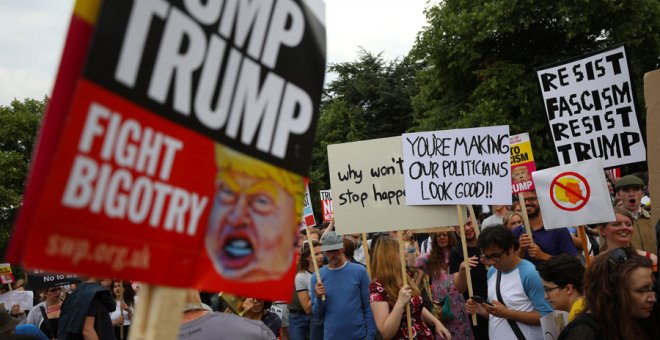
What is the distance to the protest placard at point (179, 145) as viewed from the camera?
5.08 ft

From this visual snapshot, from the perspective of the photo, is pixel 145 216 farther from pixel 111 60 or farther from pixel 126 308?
pixel 126 308

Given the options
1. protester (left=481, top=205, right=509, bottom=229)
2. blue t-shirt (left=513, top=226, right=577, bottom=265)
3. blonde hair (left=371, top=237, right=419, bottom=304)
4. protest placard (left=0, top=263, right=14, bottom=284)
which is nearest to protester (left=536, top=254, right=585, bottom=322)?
blonde hair (left=371, top=237, right=419, bottom=304)

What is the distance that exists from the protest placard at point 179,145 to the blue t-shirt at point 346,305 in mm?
4972

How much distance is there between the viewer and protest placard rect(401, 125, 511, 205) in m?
7.27

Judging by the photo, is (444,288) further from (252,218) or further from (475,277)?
(252,218)

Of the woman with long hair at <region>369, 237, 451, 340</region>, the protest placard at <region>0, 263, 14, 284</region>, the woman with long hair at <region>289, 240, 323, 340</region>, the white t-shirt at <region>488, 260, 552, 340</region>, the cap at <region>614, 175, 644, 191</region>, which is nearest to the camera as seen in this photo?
the white t-shirt at <region>488, 260, 552, 340</region>

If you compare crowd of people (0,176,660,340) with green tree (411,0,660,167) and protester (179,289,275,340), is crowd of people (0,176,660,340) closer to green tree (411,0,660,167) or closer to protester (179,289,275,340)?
protester (179,289,275,340)

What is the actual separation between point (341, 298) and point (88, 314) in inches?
91.8

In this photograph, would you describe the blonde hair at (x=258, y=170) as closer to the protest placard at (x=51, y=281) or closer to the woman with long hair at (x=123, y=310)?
the woman with long hair at (x=123, y=310)

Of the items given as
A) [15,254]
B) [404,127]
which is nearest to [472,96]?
[404,127]

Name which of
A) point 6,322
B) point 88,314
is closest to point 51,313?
point 88,314

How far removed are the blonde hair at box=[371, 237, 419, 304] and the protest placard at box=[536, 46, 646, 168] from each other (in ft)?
5.64

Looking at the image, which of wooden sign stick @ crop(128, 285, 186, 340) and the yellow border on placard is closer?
the yellow border on placard

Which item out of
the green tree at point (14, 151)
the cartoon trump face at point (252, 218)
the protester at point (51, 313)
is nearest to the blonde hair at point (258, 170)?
the cartoon trump face at point (252, 218)
